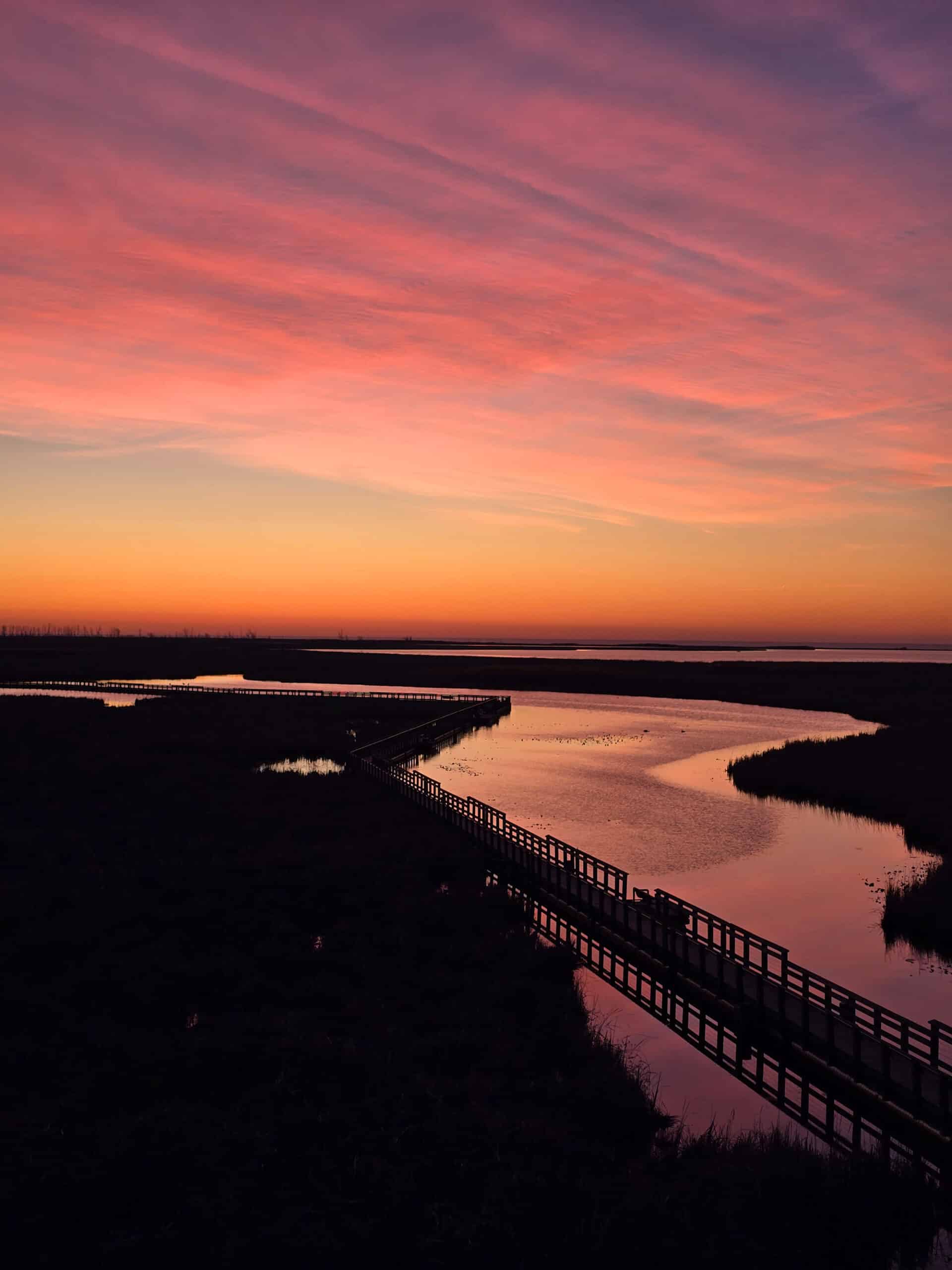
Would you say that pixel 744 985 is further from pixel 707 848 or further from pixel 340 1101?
pixel 707 848

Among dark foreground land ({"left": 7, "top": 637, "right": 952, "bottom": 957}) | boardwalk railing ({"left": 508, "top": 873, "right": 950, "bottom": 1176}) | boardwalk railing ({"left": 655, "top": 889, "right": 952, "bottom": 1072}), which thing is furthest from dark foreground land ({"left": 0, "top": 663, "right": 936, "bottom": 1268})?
dark foreground land ({"left": 7, "top": 637, "right": 952, "bottom": 957})

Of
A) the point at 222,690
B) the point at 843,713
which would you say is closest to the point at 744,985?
the point at 843,713

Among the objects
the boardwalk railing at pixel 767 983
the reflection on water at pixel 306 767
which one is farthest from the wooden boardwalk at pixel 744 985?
the reflection on water at pixel 306 767

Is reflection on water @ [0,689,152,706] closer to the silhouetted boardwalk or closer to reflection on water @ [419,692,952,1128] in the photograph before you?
the silhouetted boardwalk

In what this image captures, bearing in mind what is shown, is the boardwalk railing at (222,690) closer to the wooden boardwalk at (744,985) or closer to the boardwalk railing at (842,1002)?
the wooden boardwalk at (744,985)

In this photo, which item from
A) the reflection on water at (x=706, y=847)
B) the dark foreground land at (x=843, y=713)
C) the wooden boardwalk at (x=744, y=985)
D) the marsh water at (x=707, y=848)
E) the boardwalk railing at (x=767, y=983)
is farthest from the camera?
the dark foreground land at (x=843, y=713)

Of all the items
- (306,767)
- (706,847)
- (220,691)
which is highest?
(220,691)
